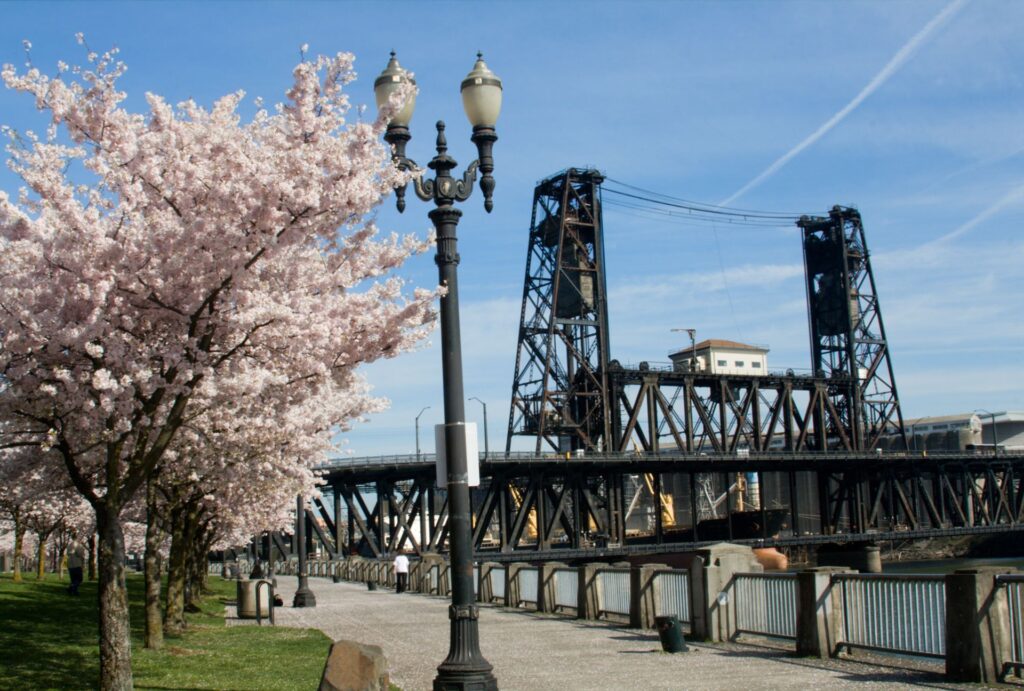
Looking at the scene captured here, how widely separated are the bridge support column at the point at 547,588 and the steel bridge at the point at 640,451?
51.6m

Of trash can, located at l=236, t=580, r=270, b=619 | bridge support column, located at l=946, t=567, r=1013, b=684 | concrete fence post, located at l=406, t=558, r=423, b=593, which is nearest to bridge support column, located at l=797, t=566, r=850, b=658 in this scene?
bridge support column, located at l=946, t=567, r=1013, b=684

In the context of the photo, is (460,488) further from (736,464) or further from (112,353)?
(736,464)

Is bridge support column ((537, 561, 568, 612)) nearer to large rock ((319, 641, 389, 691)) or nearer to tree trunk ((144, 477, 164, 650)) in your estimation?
tree trunk ((144, 477, 164, 650))

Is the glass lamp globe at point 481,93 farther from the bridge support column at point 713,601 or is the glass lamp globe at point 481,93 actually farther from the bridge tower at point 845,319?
the bridge tower at point 845,319

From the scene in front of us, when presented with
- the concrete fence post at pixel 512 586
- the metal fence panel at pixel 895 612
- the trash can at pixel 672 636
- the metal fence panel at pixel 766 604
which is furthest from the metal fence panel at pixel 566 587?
the metal fence panel at pixel 895 612

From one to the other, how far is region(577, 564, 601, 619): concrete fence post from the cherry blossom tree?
13067 mm

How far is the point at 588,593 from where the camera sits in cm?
2670

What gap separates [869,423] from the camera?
446ft

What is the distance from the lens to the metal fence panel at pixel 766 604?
19094mm

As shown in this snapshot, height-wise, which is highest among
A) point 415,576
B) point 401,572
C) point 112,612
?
point 112,612

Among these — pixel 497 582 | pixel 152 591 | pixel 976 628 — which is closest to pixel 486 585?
pixel 497 582

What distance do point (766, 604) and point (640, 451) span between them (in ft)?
286

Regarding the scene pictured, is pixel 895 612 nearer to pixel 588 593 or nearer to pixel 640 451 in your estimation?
pixel 588 593

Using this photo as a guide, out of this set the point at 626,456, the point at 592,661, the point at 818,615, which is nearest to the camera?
the point at 818,615
